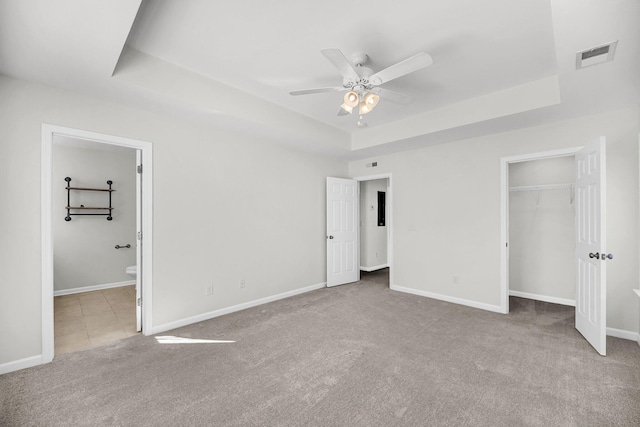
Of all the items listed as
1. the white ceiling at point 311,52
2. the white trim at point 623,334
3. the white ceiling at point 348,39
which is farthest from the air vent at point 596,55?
the white trim at point 623,334

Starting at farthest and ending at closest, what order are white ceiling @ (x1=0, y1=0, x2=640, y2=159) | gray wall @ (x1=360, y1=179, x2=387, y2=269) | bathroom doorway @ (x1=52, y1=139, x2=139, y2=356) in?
1. gray wall @ (x1=360, y1=179, x2=387, y2=269)
2. bathroom doorway @ (x1=52, y1=139, x2=139, y2=356)
3. white ceiling @ (x1=0, y1=0, x2=640, y2=159)

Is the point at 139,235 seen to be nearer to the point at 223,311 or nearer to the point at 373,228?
the point at 223,311

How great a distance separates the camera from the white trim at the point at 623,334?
2922mm

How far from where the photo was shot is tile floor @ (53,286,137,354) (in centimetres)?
296

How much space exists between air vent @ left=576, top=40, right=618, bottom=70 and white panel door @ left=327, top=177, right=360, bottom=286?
A: 3.48 meters

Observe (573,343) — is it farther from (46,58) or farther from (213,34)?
(46,58)

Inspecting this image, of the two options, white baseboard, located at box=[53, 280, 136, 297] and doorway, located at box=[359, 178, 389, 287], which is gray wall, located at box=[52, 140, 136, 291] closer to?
white baseboard, located at box=[53, 280, 136, 297]

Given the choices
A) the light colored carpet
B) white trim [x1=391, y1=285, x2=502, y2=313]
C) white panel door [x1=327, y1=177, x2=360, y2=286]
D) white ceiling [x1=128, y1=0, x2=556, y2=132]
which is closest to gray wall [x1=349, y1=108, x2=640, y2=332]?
white trim [x1=391, y1=285, x2=502, y2=313]

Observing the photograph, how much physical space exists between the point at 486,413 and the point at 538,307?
113 inches

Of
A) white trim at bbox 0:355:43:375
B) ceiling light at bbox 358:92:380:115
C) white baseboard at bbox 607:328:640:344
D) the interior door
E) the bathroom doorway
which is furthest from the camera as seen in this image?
the bathroom doorway

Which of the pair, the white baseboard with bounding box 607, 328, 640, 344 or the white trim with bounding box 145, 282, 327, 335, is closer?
the white baseboard with bounding box 607, 328, 640, 344

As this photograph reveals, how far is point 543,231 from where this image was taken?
437 cm

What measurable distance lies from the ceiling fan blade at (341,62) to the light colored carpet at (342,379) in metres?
2.36

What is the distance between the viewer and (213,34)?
224cm
